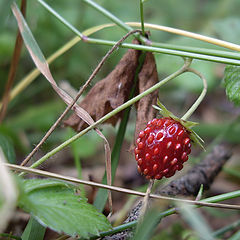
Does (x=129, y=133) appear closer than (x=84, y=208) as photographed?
No

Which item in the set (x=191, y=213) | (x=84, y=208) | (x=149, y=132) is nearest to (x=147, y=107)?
(x=149, y=132)

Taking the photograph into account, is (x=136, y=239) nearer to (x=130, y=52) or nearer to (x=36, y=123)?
(x=130, y=52)

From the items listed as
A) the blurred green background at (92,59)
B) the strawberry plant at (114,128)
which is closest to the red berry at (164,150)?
the strawberry plant at (114,128)

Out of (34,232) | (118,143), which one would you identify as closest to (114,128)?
(118,143)

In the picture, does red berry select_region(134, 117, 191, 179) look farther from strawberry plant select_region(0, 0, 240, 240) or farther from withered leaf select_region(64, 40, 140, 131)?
withered leaf select_region(64, 40, 140, 131)

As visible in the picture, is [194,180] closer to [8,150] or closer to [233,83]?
[233,83]

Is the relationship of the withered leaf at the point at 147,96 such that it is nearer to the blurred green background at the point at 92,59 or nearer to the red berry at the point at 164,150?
the red berry at the point at 164,150

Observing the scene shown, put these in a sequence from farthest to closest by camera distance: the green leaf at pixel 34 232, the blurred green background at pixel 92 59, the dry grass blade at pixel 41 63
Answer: the blurred green background at pixel 92 59 → the dry grass blade at pixel 41 63 → the green leaf at pixel 34 232
